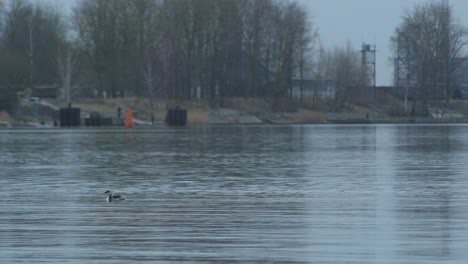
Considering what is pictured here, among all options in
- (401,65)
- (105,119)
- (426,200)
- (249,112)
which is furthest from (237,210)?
(401,65)

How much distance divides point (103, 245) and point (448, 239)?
4363 mm

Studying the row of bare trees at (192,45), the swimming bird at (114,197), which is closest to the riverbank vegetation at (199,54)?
the row of bare trees at (192,45)

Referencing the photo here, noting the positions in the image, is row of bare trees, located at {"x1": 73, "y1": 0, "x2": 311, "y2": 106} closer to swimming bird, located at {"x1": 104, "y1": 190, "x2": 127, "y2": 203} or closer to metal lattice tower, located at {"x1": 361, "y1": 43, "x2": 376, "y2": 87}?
metal lattice tower, located at {"x1": 361, "y1": 43, "x2": 376, "y2": 87}

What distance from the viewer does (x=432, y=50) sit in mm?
110875

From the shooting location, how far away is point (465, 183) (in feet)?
74.1

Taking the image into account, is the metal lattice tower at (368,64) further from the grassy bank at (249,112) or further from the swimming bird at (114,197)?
the swimming bird at (114,197)

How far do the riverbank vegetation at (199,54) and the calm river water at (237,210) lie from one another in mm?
60298

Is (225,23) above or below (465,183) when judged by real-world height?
above

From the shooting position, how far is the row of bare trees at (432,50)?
109875 mm

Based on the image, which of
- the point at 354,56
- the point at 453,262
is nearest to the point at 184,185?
the point at 453,262

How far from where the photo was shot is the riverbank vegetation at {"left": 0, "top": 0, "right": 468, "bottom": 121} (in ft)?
313

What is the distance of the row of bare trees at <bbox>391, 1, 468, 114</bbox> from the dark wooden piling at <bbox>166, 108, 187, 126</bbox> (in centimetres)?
3289

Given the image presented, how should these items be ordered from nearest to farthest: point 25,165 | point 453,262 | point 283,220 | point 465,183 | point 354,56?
point 453,262 < point 283,220 < point 465,183 < point 25,165 < point 354,56

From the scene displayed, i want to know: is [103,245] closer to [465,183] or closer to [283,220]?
[283,220]
